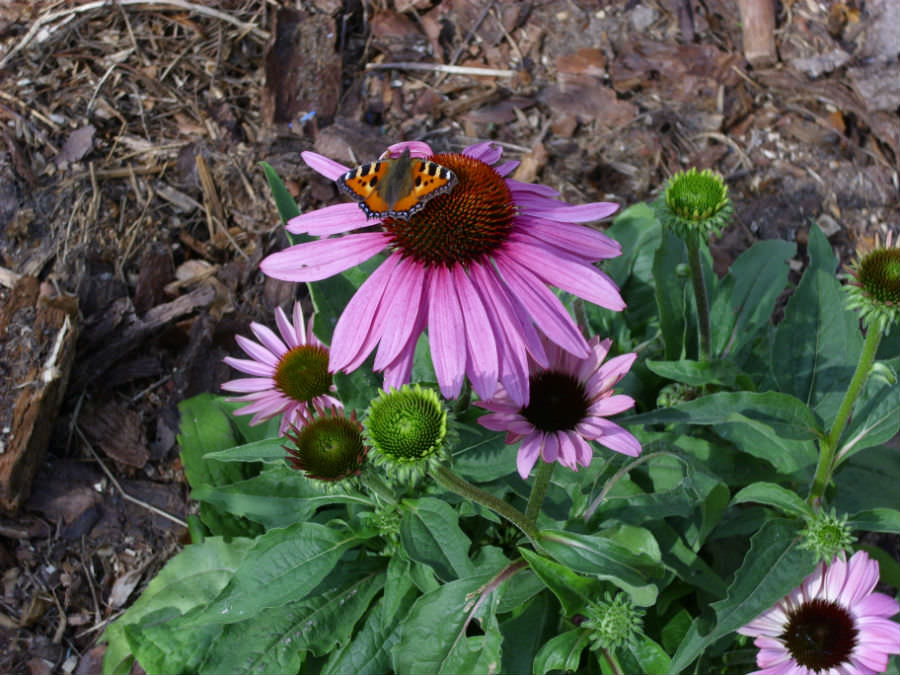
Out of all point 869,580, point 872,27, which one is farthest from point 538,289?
point 872,27

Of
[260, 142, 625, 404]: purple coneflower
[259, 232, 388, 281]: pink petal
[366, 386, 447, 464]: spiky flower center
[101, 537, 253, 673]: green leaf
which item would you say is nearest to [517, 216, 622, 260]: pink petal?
[260, 142, 625, 404]: purple coneflower

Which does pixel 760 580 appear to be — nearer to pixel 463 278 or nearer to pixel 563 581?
pixel 563 581

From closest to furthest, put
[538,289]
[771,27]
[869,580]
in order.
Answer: [538,289] → [869,580] → [771,27]

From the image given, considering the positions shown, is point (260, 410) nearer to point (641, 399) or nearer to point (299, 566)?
point (299, 566)

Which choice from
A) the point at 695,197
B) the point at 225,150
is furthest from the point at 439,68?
the point at 695,197

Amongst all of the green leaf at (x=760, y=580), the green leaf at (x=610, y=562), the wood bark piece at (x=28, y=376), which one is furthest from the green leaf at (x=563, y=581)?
the wood bark piece at (x=28, y=376)

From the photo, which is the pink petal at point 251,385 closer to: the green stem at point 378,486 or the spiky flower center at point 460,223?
the green stem at point 378,486

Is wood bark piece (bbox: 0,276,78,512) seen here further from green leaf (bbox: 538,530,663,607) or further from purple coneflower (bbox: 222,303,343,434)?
green leaf (bbox: 538,530,663,607)
